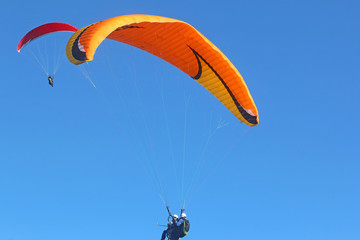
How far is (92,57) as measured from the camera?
1770 cm

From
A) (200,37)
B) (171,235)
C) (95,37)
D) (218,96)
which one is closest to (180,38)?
(200,37)

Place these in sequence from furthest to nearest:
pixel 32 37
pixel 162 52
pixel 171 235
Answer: pixel 162 52
pixel 32 37
pixel 171 235

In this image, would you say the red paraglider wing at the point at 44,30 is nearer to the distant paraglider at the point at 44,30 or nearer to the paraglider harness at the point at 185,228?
the distant paraglider at the point at 44,30

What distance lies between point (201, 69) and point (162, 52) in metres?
1.60

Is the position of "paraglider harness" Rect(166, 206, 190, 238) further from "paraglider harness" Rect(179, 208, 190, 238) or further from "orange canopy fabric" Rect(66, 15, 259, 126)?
"orange canopy fabric" Rect(66, 15, 259, 126)

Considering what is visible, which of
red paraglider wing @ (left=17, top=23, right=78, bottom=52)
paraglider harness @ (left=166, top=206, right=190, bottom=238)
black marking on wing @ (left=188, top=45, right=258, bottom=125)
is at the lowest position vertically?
paraglider harness @ (left=166, top=206, right=190, bottom=238)

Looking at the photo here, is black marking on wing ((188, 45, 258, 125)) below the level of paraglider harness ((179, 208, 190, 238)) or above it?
above

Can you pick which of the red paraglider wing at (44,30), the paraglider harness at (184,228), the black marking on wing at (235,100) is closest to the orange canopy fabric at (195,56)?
the black marking on wing at (235,100)

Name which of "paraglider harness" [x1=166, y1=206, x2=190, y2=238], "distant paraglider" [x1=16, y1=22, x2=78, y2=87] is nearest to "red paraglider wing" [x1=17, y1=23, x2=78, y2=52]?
"distant paraglider" [x1=16, y1=22, x2=78, y2=87]

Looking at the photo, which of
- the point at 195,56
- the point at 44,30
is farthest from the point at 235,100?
the point at 44,30

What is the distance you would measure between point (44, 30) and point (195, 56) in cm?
553

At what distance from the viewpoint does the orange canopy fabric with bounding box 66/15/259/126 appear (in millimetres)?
22203

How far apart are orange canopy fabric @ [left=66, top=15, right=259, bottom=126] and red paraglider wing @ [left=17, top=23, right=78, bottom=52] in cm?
150

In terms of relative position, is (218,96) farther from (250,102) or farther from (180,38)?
(180,38)
